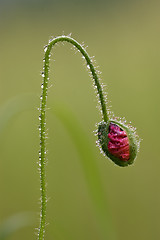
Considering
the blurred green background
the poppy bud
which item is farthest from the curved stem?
the blurred green background

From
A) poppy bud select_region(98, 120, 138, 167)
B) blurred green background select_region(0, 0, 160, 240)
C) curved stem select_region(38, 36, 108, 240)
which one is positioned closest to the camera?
curved stem select_region(38, 36, 108, 240)

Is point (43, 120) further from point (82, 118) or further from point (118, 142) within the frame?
point (82, 118)

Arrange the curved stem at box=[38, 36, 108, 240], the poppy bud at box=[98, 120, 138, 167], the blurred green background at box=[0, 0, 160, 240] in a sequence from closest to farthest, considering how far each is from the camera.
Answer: the curved stem at box=[38, 36, 108, 240], the poppy bud at box=[98, 120, 138, 167], the blurred green background at box=[0, 0, 160, 240]

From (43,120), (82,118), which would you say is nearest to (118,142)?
(43,120)

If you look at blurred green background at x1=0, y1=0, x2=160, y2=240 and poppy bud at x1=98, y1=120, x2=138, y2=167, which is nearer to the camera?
poppy bud at x1=98, y1=120, x2=138, y2=167

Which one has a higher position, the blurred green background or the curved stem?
the blurred green background

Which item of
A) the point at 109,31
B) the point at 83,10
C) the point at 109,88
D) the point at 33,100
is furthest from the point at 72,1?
the point at 33,100

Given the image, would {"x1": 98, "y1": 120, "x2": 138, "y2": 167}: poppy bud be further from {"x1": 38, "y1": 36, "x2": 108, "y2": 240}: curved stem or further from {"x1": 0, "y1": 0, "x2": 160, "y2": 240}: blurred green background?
{"x1": 0, "y1": 0, "x2": 160, "y2": 240}: blurred green background
